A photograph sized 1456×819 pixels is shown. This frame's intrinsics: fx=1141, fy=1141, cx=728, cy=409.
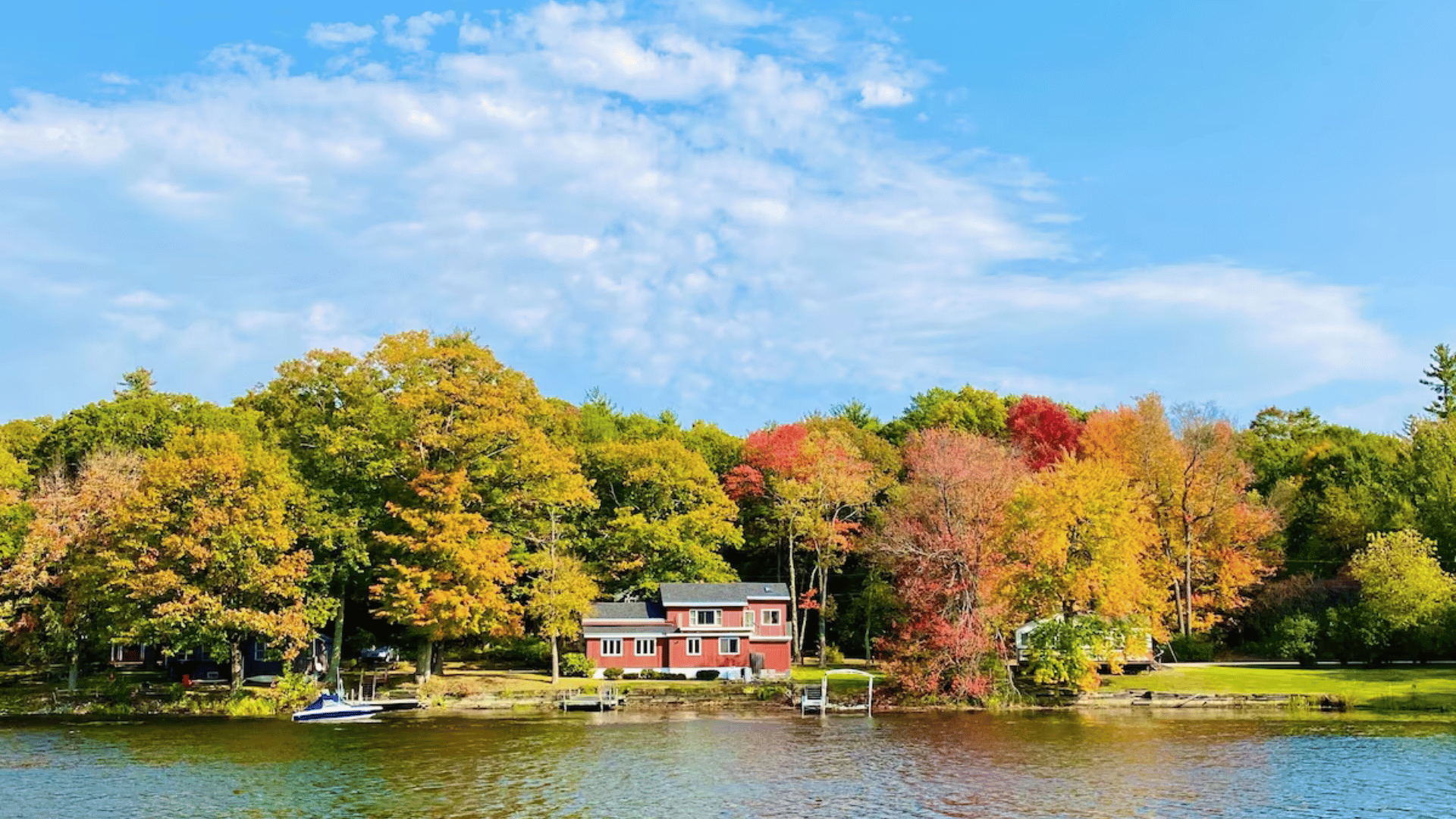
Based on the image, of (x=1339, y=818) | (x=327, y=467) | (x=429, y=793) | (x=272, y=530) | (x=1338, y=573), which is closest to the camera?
(x=1339, y=818)

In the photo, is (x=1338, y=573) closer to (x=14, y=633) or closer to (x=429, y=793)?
(x=429, y=793)

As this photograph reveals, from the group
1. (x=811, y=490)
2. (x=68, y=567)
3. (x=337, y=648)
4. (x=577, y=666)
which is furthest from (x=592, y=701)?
(x=68, y=567)

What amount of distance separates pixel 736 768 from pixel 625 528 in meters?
34.3

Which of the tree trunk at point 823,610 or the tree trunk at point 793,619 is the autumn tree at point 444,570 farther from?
the tree trunk at point 823,610

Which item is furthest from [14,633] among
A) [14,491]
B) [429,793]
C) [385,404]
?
[429,793]

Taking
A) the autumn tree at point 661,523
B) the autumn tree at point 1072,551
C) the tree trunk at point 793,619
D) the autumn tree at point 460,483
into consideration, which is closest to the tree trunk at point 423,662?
the autumn tree at point 460,483

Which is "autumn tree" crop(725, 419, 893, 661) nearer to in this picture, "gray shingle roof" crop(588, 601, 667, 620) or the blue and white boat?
"gray shingle roof" crop(588, 601, 667, 620)

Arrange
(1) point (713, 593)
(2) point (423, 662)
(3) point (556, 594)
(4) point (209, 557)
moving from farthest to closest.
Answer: (1) point (713, 593) → (3) point (556, 594) → (2) point (423, 662) → (4) point (209, 557)

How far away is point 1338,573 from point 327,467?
5980cm

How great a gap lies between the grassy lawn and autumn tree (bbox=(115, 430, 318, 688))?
41083 millimetres

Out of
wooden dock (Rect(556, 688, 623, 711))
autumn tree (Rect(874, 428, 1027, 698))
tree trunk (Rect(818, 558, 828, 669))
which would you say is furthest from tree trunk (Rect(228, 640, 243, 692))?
tree trunk (Rect(818, 558, 828, 669))

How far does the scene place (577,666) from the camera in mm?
65312

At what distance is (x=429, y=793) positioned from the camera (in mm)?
32469

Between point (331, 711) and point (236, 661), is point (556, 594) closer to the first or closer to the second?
point (331, 711)
